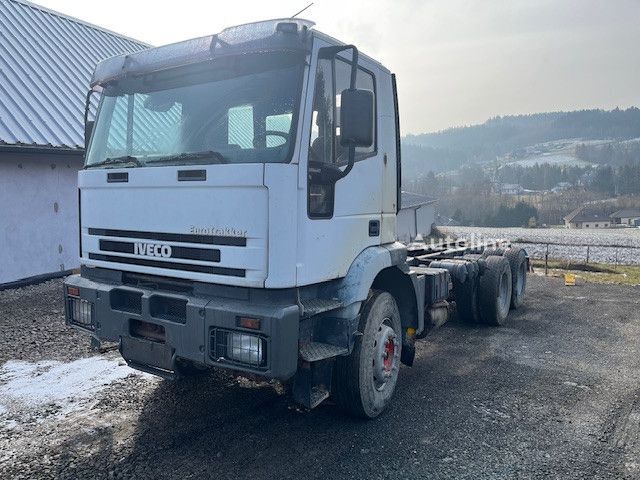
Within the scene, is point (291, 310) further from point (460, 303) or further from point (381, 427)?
point (460, 303)

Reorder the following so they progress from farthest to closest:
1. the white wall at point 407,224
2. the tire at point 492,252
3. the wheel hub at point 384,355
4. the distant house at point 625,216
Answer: the distant house at point 625,216 → the tire at point 492,252 → the white wall at point 407,224 → the wheel hub at point 384,355

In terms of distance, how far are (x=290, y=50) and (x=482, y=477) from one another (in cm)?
330

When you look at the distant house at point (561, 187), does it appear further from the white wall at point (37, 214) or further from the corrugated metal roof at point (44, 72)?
the white wall at point (37, 214)

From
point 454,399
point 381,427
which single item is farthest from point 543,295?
point 381,427

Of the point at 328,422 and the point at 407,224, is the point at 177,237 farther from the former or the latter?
the point at 407,224

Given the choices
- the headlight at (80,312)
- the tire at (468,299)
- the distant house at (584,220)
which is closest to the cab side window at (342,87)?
the headlight at (80,312)

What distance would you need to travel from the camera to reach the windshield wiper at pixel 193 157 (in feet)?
12.2

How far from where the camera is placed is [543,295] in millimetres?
11078

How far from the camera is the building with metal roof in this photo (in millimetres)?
10266

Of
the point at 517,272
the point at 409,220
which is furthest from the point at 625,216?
the point at 517,272

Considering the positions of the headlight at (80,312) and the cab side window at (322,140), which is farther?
the headlight at (80,312)

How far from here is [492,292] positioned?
7926 millimetres

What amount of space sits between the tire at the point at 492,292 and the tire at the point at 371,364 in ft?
11.7

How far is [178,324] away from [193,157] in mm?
1242
